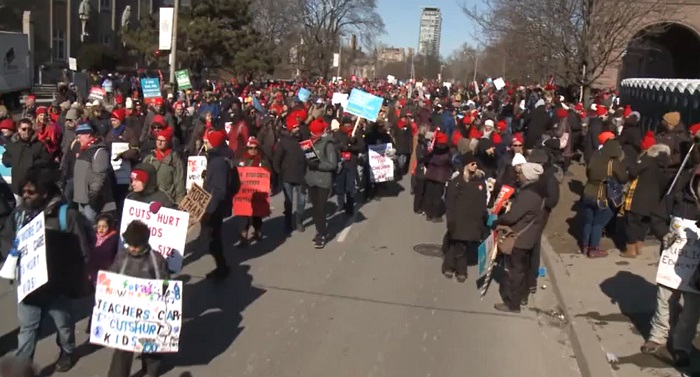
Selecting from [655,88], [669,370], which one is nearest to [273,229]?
[669,370]

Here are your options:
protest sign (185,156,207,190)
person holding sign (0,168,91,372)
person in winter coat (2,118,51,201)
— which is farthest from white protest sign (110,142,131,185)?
person holding sign (0,168,91,372)

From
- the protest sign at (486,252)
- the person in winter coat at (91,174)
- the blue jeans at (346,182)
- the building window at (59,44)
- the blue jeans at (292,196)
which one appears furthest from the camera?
the building window at (59,44)

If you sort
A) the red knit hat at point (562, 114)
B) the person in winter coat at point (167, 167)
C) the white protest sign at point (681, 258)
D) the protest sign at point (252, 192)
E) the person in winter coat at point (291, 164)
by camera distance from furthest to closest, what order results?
the red knit hat at point (562, 114)
the person in winter coat at point (291, 164)
the protest sign at point (252, 192)
the person in winter coat at point (167, 167)
the white protest sign at point (681, 258)

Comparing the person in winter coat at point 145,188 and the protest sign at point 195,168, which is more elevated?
the person in winter coat at point 145,188

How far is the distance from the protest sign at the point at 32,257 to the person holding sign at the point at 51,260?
0.04 ft

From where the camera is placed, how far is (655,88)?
21031mm

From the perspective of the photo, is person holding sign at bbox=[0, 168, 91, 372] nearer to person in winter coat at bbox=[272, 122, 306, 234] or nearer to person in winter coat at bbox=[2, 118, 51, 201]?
person in winter coat at bbox=[2, 118, 51, 201]

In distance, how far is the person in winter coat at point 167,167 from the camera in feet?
29.2

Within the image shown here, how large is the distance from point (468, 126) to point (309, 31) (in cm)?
5301

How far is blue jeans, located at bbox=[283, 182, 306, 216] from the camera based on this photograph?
1182 cm

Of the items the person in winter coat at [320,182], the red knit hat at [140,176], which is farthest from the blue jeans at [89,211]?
the person in winter coat at [320,182]

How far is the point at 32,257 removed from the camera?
581cm

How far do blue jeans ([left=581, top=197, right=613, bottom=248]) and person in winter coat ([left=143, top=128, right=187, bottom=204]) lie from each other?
5.52m

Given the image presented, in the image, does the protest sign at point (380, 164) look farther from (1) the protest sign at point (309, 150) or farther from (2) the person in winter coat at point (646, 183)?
(2) the person in winter coat at point (646, 183)
